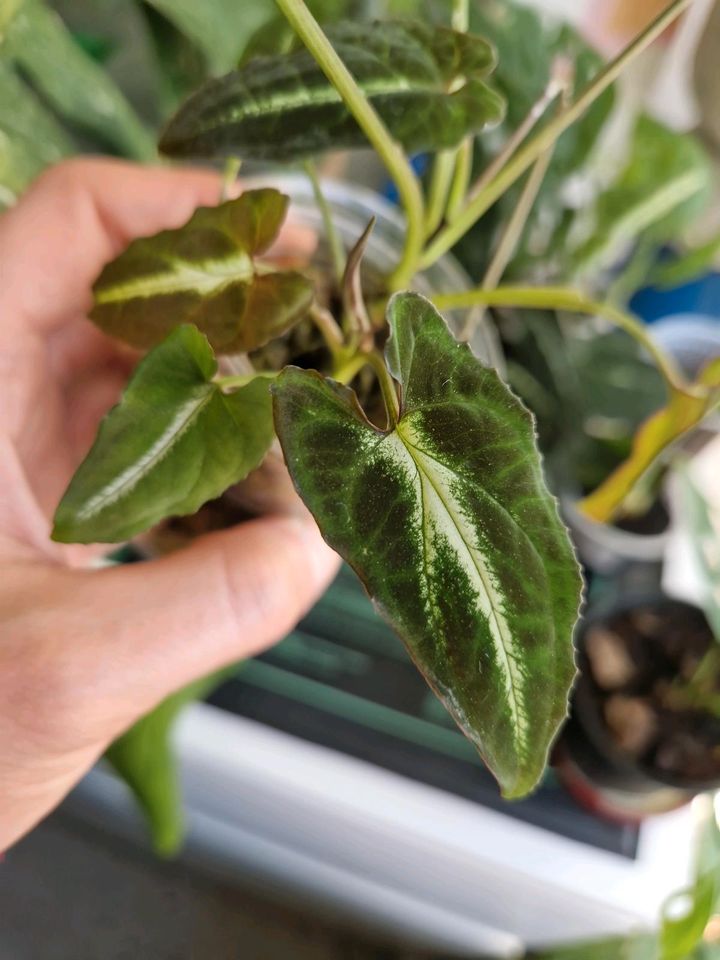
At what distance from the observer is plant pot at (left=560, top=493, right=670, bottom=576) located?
1.72 feet

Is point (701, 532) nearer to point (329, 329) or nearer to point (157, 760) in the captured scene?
point (329, 329)

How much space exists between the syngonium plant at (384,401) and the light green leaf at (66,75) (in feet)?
0.62

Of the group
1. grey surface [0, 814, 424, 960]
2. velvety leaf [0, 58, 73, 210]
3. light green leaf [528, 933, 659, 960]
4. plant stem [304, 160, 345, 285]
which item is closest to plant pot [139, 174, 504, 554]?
plant stem [304, 160, 345, 285]

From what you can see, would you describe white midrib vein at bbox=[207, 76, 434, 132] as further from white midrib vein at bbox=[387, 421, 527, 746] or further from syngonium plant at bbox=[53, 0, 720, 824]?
white midrib vein at bbox=[387, 421, 527, 746]

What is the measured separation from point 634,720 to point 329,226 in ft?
1.11

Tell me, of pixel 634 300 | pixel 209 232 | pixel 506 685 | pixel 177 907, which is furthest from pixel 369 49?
pixel 177 907

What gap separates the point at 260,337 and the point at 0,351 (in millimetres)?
177

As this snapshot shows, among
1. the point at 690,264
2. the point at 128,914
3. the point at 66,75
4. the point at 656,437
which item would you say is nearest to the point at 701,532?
the point at 656,437

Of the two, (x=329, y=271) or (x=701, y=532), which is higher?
(x=329, y=271)

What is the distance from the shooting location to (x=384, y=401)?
0.77 ft

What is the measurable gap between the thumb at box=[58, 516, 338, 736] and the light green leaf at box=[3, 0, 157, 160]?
0.27 meters

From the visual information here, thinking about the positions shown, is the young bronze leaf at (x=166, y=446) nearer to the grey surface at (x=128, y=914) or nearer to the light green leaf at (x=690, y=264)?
the light green leaf at (x=690, y=264)

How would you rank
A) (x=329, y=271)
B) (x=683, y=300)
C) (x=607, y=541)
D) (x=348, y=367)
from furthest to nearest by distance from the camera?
(x=683, y=300) → (x=607, y=541) → (x=329, y=271) → (x=348, y=367)

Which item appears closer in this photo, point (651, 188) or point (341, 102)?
point (341, 102)
